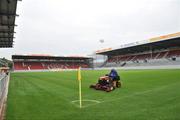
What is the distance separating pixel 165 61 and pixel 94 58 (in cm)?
4111

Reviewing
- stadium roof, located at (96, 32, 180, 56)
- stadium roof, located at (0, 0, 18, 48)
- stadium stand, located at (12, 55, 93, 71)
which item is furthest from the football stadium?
stadium stand, located at (12, 55, 93, 71)

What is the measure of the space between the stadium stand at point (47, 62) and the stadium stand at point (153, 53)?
46.4ft

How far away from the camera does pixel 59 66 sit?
78.2 meters

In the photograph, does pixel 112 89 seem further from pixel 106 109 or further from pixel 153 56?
pixel 153 56

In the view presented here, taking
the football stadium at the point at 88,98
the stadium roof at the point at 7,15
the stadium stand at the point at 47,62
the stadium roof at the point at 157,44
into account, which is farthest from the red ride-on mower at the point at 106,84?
the stadium stand at the point at 47,62

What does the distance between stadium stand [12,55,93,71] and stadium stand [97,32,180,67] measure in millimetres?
14129

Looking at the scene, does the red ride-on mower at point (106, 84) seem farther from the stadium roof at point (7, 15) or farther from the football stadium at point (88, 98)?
the stadium roof at point (7, 15)

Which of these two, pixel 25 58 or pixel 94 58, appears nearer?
pixel 25 58

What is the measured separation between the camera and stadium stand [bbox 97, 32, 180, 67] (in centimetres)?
4819

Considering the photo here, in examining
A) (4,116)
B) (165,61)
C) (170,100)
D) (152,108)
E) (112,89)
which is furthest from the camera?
(165,61)

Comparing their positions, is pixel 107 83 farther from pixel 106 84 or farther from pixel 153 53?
pixel 153 53

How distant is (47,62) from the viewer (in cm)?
8069

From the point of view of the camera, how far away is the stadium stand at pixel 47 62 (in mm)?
73831

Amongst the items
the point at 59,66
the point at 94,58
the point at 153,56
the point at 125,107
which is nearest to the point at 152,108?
the point at 125,107
